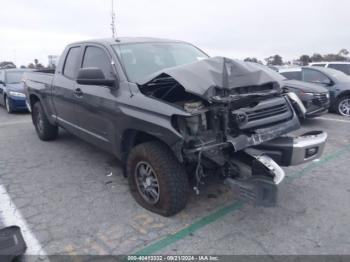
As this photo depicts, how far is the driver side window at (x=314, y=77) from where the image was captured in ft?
31.2

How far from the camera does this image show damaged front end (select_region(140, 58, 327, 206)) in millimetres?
2877

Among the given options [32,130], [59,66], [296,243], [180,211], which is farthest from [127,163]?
[32,130]

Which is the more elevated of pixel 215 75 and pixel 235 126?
pixel 215 75

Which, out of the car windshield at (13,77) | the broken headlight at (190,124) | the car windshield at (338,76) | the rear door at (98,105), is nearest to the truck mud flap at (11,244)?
the rear door at (98,105)

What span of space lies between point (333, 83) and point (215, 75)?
7630 mm

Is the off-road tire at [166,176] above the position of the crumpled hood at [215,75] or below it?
below

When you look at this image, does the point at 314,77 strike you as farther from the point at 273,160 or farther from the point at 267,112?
the point at 273,160

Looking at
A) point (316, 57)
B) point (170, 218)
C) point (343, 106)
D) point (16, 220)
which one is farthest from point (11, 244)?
point (316, 57)

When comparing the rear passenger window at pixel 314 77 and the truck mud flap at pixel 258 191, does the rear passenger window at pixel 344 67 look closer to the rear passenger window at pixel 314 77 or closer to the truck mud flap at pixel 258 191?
the rear passenger window at pixel 314 77

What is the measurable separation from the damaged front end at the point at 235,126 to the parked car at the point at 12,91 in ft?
26.4

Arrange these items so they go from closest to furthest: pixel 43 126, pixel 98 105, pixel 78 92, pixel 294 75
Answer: pixel 98 105 < pixel 78 92 < pixel 43 126 < pixel 294 75

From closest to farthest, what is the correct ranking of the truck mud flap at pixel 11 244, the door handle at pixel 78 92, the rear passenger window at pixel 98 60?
the truck mud flap at pixel 11 244 < the rear passenger window at pixel 98 60 < the door handle at pixel 78 92

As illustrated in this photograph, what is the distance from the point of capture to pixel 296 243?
2854mm

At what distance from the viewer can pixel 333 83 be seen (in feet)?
30.7
